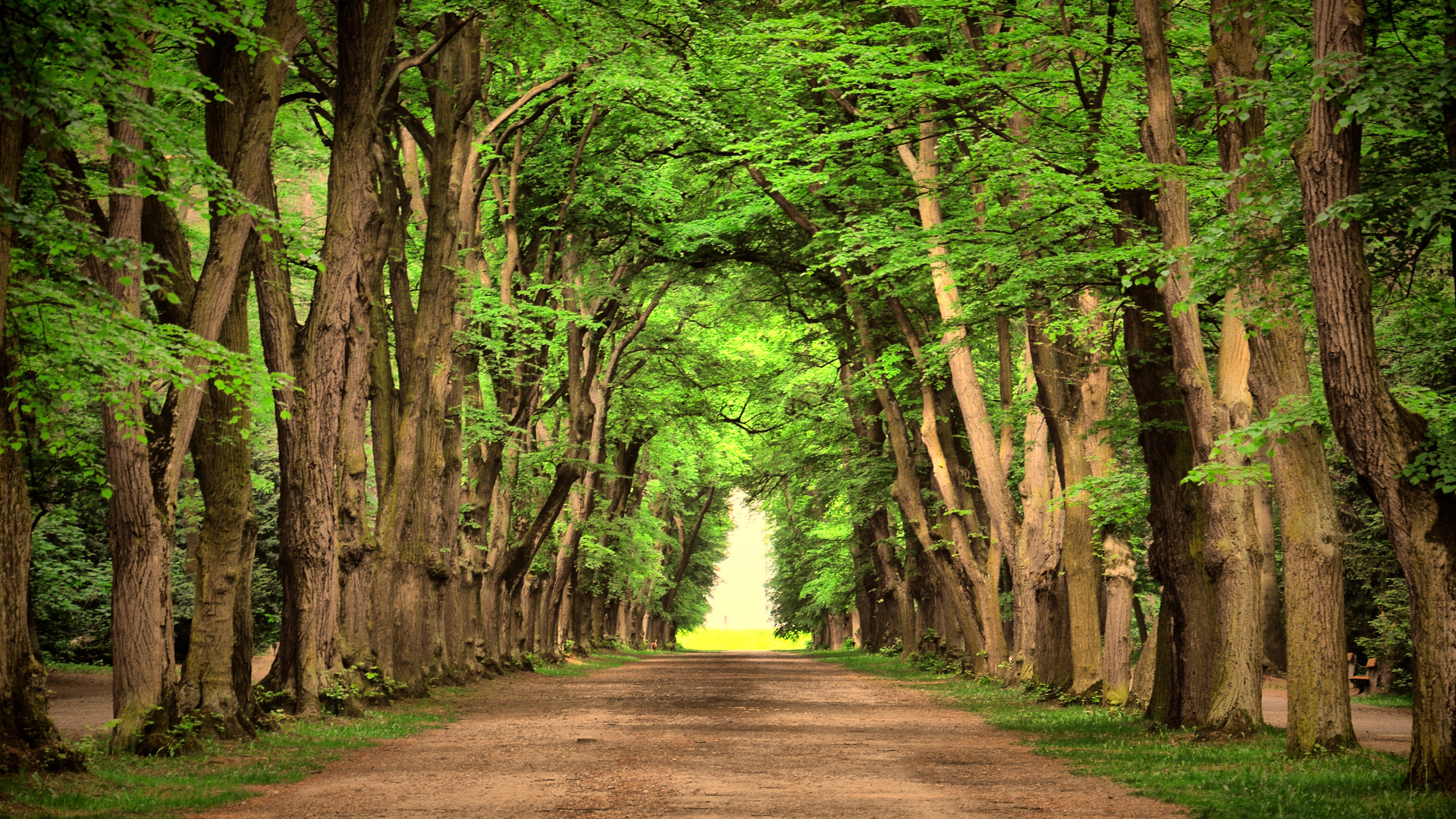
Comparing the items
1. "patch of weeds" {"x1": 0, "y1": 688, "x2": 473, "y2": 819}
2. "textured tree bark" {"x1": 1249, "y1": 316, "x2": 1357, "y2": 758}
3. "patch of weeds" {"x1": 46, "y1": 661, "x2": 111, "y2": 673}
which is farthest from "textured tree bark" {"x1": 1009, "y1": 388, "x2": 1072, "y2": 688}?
"patch of weeds" {"x1": 46, "y1": 661, "x2": 111, "y2": 673}

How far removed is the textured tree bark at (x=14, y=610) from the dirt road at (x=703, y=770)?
1.82 meters

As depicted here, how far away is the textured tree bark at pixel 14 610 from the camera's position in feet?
31.2

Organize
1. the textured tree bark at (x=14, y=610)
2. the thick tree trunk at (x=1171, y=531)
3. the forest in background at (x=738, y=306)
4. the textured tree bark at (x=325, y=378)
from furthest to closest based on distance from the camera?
the textured tree bark at (x=325, y=378) < the thick tree trunk at (x=1171, y=531) < the textured tree bark at (x=14, y=610) < the forest in background at (x=738, y=306)

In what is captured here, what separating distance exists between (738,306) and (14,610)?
2139 cm

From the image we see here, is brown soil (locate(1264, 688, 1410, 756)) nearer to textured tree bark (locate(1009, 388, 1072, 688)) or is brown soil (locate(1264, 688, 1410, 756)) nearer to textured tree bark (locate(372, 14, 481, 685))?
textured tree bark (locate(1009, 388, 1072, 688))

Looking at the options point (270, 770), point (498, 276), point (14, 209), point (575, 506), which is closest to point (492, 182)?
point (498, 276)

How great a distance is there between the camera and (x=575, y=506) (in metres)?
35.6

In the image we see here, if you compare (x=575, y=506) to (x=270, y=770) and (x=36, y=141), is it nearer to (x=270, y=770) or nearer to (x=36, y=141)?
(x=270, y=770)

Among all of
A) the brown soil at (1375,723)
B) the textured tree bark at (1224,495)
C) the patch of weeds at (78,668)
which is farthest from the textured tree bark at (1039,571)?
the patch of weeds at (78,668)

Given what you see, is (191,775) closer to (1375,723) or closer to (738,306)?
(1375,723)

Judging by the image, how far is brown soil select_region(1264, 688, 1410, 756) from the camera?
1503 centimetres

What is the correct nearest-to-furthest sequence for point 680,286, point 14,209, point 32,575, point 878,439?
point 14,209 < point 32,575 < point 878,439 < point 680,286

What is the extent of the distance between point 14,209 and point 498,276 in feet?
65.4

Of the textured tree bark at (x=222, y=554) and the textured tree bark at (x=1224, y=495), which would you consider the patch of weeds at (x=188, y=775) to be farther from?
the textured tree bark at (x=1224, y=495)
